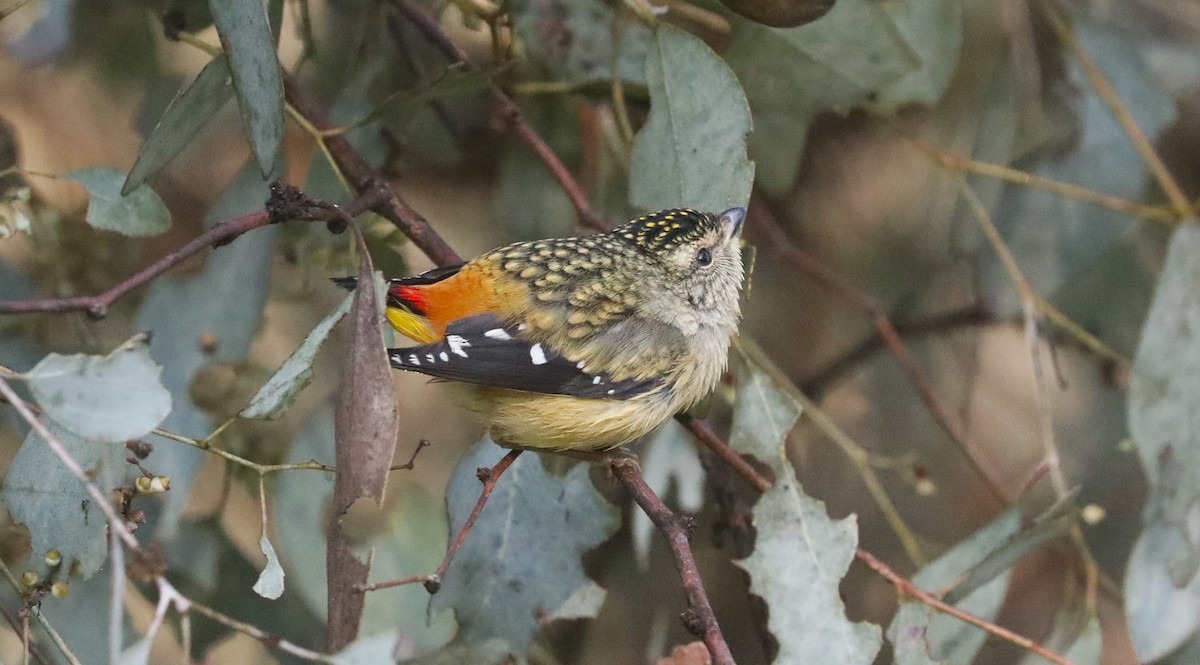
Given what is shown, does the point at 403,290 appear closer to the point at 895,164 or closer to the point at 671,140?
the point at 671,140

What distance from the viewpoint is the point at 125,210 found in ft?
5.93

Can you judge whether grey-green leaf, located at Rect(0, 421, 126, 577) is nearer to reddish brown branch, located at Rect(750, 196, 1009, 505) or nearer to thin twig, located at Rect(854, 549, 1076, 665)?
thin twig, located at Rect(854, 549, 1076, 665)

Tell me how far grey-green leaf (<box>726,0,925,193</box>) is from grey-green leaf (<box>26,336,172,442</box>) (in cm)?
133

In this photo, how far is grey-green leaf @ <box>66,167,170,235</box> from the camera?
1790mm

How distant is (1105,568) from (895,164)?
1.32m

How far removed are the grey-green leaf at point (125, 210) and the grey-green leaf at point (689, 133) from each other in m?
0.75

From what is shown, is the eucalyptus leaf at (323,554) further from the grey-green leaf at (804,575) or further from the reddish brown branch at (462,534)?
the grey-green leaf at (804,575)

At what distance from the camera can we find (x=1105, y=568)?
3.49 meters

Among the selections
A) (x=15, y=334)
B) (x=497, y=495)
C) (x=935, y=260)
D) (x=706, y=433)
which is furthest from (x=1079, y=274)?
(x=15, y=334)

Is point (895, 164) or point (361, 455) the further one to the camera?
point (895, 164)

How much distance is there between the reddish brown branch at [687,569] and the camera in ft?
5.08

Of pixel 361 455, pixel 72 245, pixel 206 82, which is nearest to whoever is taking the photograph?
pixel 361 455

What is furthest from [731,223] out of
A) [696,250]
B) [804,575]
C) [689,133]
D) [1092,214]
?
[1092,214]

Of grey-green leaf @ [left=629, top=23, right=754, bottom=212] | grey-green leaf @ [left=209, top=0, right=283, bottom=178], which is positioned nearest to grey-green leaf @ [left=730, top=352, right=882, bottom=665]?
grey-green leaf @ [left=629, top=23, right=754, bottom=212]
